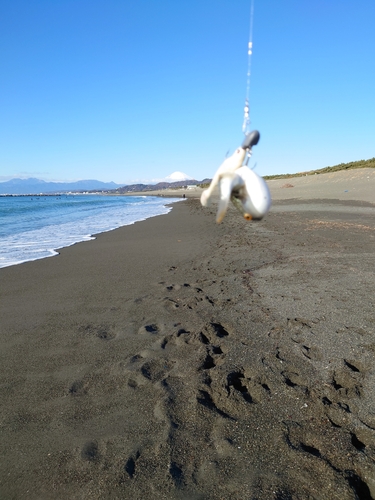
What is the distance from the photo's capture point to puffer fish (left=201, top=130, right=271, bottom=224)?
152cm

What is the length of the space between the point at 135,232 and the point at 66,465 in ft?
40.6

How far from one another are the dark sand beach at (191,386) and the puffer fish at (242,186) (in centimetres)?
194

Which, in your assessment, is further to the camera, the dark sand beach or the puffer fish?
the dark sand beach

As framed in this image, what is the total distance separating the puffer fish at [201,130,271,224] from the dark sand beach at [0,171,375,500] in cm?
194

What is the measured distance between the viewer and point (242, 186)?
1548 millimetres

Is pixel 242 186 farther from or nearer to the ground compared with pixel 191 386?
farther from the ground

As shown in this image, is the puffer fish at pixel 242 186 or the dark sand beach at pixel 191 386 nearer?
the puffer fish at pixel 242 186

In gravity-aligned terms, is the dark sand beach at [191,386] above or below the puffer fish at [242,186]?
below

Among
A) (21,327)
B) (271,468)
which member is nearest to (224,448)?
(271,468)

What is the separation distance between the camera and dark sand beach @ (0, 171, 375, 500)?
2473mm

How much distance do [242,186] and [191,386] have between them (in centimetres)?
252

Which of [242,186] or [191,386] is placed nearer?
[242,186]

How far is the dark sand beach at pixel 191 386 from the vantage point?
2.47 metres

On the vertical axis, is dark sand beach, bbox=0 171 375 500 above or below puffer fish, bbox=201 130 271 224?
below
